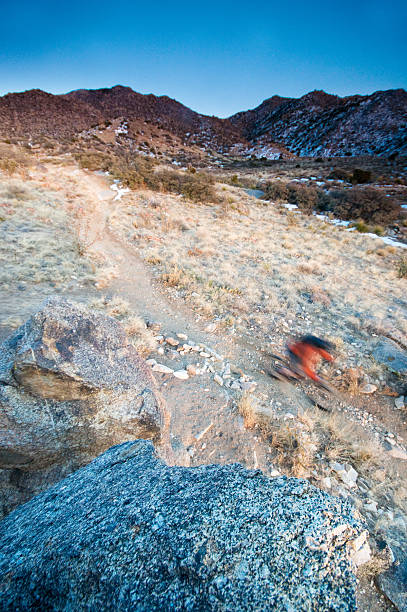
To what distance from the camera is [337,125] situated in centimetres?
5794

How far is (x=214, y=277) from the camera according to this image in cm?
820

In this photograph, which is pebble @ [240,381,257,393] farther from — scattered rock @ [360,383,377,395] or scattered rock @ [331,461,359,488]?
scattered rock @ [360,383,377,395]

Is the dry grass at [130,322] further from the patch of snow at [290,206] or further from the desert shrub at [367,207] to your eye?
the desert shrub at [367,207]

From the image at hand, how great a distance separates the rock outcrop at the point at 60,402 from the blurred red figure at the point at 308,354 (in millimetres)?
3464

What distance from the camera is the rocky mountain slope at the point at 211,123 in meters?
41.2

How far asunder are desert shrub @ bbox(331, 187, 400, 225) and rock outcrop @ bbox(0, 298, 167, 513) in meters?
21.1

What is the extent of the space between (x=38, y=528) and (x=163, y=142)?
5645cm

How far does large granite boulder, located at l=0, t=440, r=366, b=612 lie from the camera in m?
1.04

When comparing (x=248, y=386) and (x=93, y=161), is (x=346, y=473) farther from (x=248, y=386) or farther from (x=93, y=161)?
(x=93, y=161)

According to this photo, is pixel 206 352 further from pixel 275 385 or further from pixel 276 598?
pixel 276 598

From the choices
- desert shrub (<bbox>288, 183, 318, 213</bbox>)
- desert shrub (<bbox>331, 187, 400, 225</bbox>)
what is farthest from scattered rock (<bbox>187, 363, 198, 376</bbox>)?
desert shrub (<bbox>331, 187, 400, 225</bbox>)

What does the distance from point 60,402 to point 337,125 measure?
77230mm

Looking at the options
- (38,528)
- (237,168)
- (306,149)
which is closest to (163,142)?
(237,168)

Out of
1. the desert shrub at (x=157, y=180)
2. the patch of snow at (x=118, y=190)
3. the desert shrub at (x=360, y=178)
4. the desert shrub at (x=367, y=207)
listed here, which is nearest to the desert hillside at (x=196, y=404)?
the patch of snow at (x=118, y=190)
